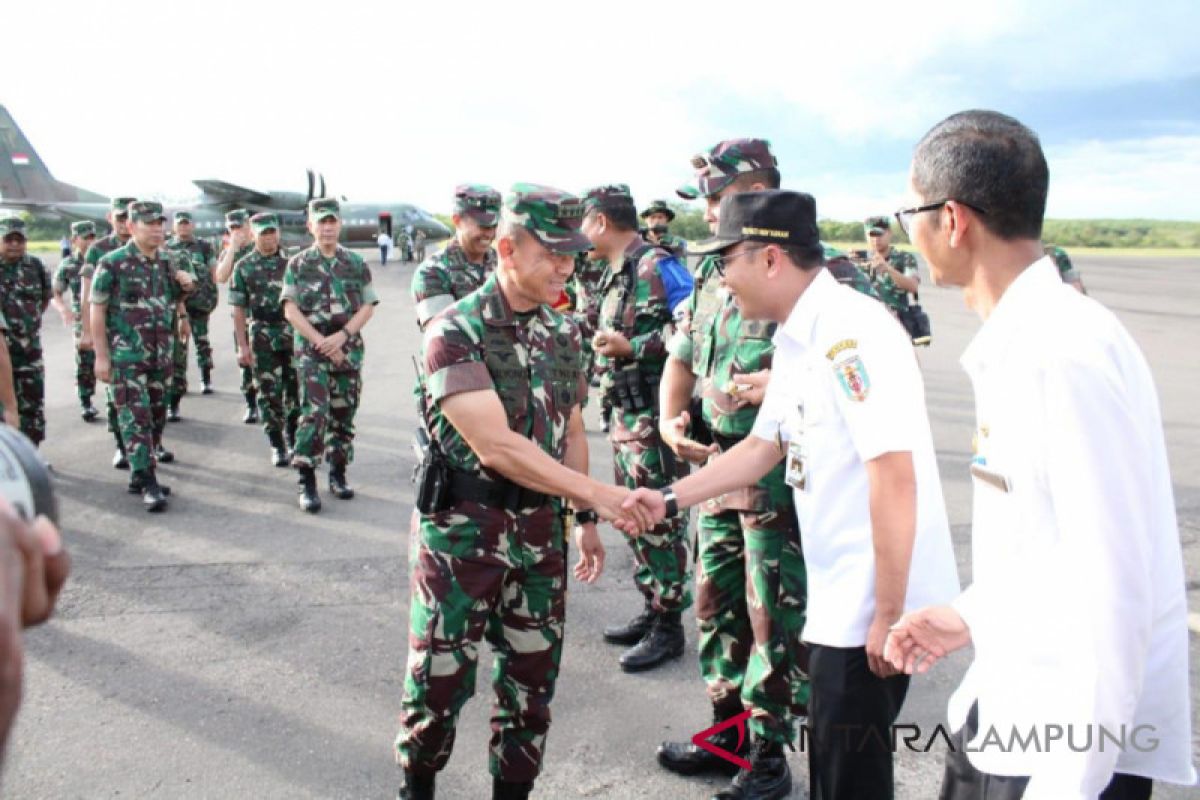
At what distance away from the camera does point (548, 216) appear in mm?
2551

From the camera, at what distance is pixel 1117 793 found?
62.4 inches

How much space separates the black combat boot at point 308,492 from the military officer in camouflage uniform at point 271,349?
135cm

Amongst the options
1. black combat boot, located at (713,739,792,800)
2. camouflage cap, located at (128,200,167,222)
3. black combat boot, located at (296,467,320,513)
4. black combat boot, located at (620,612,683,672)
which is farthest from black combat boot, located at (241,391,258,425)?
black combat boot, located at (713,739,792,800)

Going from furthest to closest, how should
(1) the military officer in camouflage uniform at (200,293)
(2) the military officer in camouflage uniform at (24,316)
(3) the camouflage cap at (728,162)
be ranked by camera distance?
(1) the military officer in camouflage uniform at (200,293) < (2) the military officer in camouflage uniform at (24,316) < (3) the camouflage cap at (728,162)

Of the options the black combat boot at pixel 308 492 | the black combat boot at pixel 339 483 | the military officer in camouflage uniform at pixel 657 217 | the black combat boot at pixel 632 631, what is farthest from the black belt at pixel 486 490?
the military officer in camouflage uniform at pixel 657 217

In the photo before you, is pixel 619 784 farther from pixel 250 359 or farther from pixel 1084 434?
pixel 250 359

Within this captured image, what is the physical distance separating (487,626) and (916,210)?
6.09 ft

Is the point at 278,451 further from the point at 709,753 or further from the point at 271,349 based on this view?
the point at 709,753

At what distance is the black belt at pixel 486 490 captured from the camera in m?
2.61

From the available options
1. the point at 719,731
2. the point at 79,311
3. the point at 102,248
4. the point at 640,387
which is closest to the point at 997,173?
the point at 719,731

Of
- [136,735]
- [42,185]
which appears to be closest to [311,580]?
[136,735]

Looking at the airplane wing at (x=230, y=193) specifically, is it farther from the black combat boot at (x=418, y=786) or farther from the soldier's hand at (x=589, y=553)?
the black combat boot at (x=418, y=786)

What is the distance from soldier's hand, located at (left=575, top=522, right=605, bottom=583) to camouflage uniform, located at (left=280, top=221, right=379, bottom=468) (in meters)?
3.82

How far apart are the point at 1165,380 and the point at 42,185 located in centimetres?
3650
